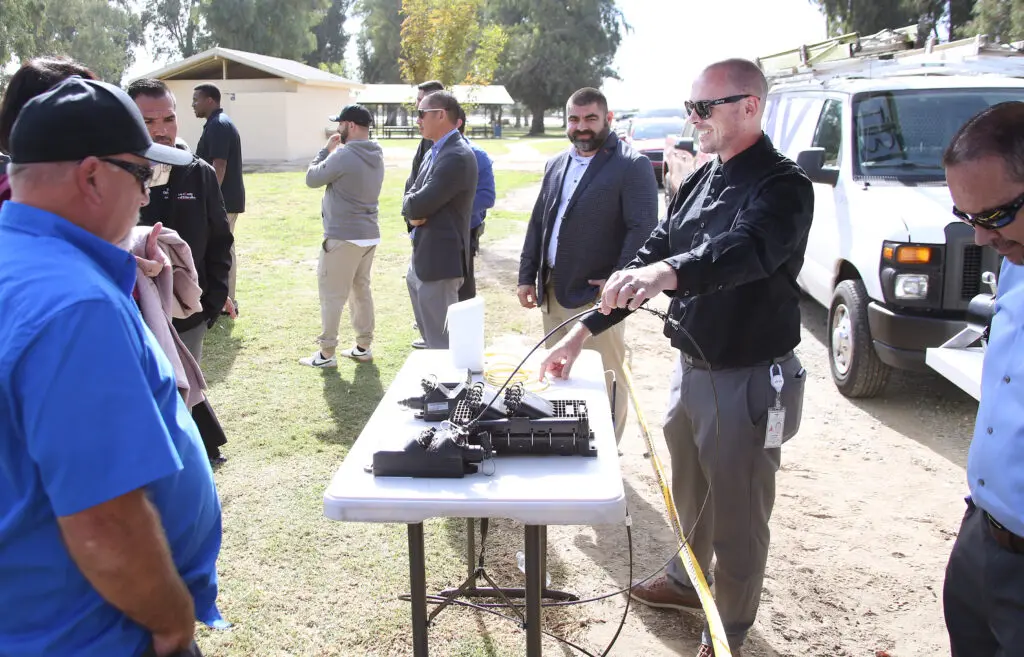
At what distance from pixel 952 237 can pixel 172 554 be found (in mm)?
5350

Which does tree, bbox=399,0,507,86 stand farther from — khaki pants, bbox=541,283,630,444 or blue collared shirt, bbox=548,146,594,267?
khaki pants, bbox=541,283,630,444

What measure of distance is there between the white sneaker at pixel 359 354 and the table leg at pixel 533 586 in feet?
15.8

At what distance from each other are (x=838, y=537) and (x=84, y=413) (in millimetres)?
3865

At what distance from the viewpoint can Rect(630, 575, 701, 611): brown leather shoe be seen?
3591 millimetres

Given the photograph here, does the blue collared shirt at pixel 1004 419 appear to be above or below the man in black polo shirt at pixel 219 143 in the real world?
below

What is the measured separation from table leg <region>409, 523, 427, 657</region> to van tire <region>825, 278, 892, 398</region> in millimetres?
4571

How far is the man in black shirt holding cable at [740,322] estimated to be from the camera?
2811mm

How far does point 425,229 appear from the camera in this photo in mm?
5676

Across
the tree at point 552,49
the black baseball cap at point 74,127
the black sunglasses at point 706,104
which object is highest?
the tree at point 552,49

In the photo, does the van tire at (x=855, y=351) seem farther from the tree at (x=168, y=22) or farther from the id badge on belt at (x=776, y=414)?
the tree at (x=168, y=22)

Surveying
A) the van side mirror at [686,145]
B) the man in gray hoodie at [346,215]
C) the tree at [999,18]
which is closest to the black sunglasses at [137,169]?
the man in gray hoodie at [346,215]

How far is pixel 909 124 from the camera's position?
6535 mm

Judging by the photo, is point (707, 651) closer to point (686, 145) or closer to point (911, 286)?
point (911, 286)

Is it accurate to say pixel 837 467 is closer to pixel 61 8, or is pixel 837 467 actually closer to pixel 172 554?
pixel 172 554
